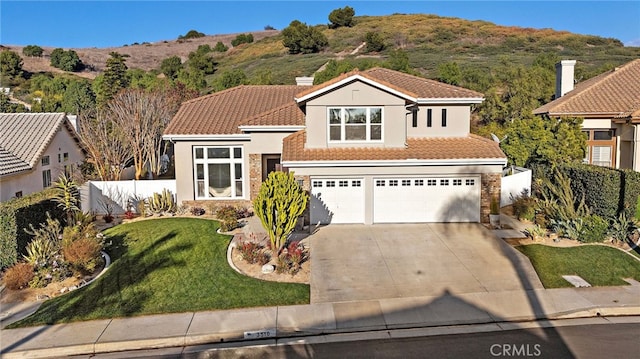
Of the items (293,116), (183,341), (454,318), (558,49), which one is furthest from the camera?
(558,49)

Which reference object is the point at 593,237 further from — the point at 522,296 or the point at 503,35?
the point at 503,35

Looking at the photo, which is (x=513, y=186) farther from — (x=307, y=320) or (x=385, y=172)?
(x=307, y=320)

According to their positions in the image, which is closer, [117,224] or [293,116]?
[117,224]

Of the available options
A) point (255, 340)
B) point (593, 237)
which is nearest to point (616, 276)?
point (593, 237)

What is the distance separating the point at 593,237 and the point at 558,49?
206 ft

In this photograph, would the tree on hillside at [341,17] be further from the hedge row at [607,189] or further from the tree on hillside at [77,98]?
the hedge row at [607,189]

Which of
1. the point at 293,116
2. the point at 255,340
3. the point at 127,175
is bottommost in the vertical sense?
the point at 255,340

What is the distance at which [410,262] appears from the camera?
45.8 ft

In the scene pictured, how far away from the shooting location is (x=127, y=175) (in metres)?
27.6

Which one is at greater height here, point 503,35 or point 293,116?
point 503,35

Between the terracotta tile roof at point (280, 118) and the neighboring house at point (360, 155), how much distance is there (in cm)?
4

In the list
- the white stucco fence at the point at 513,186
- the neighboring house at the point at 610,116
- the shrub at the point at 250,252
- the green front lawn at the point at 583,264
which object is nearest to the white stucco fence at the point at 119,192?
the shrub at the point at 250,252

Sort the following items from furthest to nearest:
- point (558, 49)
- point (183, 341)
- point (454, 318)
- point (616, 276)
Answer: point (558, 49)
point (616, 276)
point (454, 318)
point (183, 341)

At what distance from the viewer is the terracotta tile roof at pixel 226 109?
2016 centimetres
